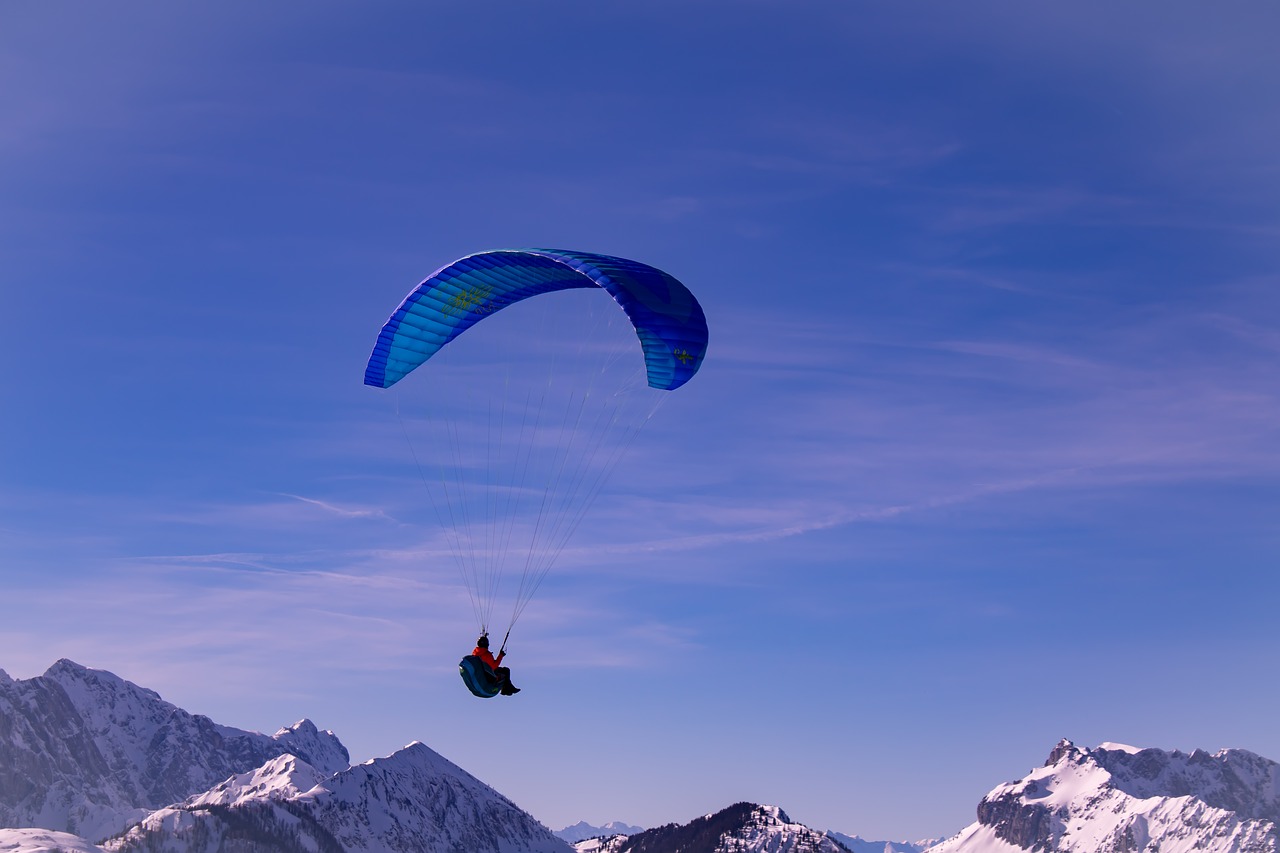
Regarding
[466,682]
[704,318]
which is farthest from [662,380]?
[466,682]

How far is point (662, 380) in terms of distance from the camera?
4878 centimetres

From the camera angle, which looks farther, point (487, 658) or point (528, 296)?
point (528, 296)

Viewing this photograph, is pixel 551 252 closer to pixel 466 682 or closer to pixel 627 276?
pixel 627 276

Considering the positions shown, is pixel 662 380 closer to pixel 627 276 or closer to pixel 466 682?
pixel 627 276

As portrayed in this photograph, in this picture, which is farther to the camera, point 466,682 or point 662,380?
point 662,380

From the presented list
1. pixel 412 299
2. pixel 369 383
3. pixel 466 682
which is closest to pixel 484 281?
pixel 412 299

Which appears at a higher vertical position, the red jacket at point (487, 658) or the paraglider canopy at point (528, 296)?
the paraglider canopy at point (528, 296)

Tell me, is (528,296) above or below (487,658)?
above

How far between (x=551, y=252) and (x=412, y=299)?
5861mm

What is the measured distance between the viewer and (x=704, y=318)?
→ 48.8 m

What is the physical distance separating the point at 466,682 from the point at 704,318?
1628cm

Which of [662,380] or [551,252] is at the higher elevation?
[551,252]

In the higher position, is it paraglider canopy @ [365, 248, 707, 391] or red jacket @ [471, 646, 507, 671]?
paraglider canopy @ [365, 248, 707, 391]

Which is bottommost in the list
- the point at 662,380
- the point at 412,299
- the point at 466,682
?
the point at 466,682
